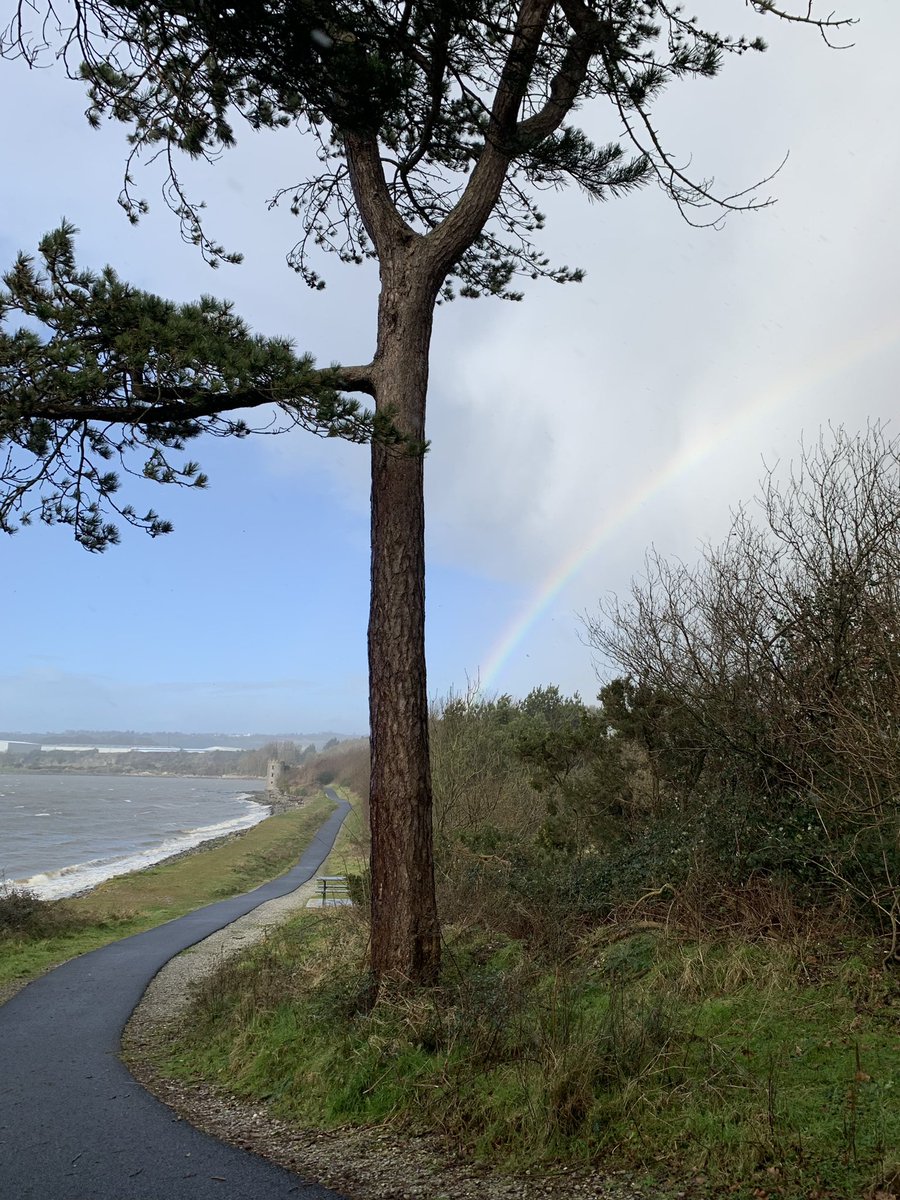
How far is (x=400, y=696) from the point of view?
6.92 meters

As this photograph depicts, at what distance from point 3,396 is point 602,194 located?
20.0 ft

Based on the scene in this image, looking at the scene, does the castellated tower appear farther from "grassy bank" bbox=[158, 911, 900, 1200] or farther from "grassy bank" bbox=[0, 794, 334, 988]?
"grassy bank" bbox=[158, 911, 900, 1200]

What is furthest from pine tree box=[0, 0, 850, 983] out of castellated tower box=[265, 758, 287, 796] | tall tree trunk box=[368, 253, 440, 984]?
castellated tower box=[265, 758, 287, 796]

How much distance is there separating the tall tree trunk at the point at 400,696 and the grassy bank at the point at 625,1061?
500mm

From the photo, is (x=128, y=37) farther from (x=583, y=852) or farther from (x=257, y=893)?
(x=257, y=893)

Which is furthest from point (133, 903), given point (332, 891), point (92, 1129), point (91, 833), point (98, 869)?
point (91, 833)

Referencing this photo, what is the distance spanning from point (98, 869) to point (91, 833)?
24941 mm

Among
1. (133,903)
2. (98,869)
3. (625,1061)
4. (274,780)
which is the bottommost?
(274,780)

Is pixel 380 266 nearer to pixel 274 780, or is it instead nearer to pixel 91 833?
pixel 91 833

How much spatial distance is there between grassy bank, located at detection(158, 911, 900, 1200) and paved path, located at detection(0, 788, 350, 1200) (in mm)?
644

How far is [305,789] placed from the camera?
13425cm

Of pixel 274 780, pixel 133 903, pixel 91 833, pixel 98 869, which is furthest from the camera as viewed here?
pixel 274 780

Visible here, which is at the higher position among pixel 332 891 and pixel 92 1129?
pixel 92 1129

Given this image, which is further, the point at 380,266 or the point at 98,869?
the point at 98,869
